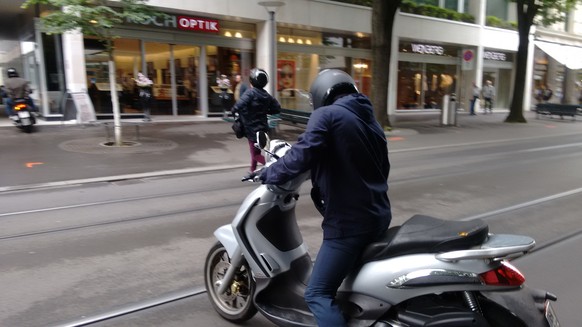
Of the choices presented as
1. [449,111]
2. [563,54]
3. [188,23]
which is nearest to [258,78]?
[188,23]

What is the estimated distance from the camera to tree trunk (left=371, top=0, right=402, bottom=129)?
53.4 feet

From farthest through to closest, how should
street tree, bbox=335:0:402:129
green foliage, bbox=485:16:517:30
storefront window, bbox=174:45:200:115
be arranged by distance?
1. green foliage, bbox=485:16:517:30
2. storefront window, bbox=174:45:200:115
3. street tree, bbox=335:0:402:129

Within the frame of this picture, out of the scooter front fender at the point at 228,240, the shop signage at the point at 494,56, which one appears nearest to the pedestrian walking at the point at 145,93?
the scooter front fender at the point at 228,240

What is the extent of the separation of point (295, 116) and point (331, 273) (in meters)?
13.0

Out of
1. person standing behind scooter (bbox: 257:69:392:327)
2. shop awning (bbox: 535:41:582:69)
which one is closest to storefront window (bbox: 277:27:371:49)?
shop awning (bbox: 535:41:582:69)

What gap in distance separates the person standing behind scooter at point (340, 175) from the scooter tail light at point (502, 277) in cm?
61

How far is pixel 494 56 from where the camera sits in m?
30.3

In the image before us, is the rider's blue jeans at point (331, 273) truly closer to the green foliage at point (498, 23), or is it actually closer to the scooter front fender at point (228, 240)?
the scooter front fender at point (228, 240)

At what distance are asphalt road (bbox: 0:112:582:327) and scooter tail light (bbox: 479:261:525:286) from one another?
1599 mm

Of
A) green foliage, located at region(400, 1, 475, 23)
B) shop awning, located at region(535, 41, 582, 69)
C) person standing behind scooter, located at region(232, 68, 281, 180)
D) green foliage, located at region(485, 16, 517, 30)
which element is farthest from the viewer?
shop awning, located at region(535, 41, 582, 69)

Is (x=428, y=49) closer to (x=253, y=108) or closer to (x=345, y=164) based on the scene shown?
(x=253, y=108)

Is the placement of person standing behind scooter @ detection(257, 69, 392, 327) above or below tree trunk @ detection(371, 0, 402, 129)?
below

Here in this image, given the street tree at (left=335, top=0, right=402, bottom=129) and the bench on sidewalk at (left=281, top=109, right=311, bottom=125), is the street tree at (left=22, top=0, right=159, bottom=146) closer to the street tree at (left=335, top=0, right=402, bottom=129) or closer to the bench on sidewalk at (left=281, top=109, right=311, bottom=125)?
the bench on sidewalk at (left=281, top=109, right=311, bottom=125)

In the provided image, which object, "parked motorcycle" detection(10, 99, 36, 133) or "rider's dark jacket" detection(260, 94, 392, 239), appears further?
"parked motorcycle" detection(10, 99, 36, 133)
